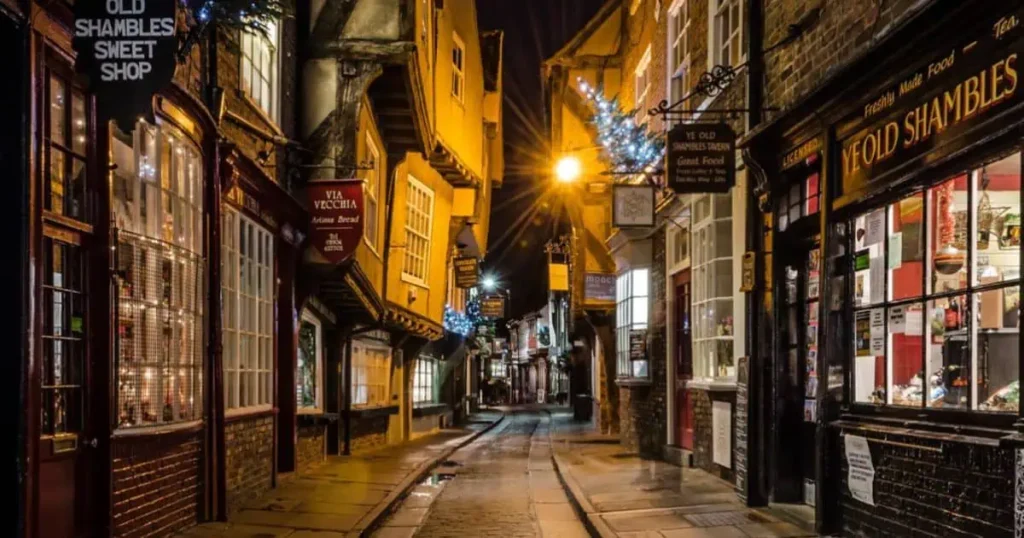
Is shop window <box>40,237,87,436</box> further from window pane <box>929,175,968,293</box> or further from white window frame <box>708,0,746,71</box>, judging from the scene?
white window frame <box>708,0,746,71</box>

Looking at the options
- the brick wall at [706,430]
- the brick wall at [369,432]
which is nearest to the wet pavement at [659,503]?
the brick wall at [706,430]

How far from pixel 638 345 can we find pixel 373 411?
6065mm

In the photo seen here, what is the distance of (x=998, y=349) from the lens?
21.0 feet

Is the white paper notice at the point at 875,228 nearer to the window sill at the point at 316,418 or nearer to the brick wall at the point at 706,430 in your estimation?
the brick wall at the point at 706,430

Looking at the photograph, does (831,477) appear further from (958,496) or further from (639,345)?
(639,345)

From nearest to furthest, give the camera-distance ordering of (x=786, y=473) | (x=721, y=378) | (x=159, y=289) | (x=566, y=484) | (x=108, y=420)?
(x=108, y=420)
(x=159, y=289)
(x=786, y=473)
(x=721, y=378)
(x=566, y=484)

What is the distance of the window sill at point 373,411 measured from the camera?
759 inches

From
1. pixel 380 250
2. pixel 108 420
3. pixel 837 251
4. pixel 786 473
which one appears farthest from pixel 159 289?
pixel 380 250

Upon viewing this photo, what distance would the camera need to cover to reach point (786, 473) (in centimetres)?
1078

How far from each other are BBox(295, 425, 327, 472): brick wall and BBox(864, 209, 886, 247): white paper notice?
9631mm

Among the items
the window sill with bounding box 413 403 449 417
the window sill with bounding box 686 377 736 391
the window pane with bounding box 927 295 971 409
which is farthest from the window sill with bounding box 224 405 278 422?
the window sill with bounding box 413 403 449 417

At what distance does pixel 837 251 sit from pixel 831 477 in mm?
2133

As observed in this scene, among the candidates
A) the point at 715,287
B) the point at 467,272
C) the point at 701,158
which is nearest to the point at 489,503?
the point at 715,287

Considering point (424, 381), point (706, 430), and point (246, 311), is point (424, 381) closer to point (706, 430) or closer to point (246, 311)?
point (706, 430)
